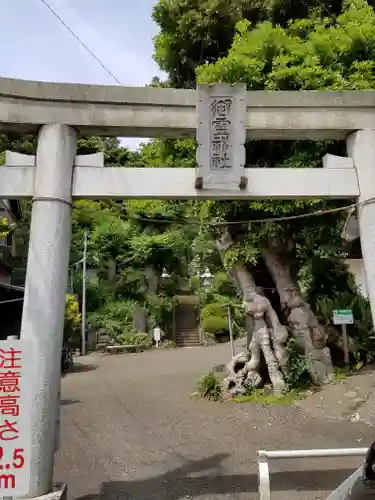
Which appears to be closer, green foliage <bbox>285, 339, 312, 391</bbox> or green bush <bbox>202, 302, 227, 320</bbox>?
green foliage <bbox>285, 339, 312, 391</bbox>

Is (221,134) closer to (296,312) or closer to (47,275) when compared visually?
(47,275)

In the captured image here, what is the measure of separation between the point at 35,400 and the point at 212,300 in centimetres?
2352

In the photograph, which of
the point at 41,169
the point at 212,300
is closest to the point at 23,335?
the point at 41,169

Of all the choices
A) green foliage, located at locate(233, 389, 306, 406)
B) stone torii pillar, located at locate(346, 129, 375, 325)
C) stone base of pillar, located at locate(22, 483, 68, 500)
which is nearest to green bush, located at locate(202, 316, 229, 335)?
green foliage, located at locate(233, 389, 306, 406)

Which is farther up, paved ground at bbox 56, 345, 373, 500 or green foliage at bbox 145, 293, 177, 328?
green foliage at bbox 145, 293, 177, 328

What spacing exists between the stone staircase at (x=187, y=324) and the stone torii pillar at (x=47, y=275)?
2326 cm

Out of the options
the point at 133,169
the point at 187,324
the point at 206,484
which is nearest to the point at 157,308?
the point at 187,324

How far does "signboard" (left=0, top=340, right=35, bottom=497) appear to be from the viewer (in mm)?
4324

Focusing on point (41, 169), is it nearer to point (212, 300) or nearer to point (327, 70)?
point (327, 70)

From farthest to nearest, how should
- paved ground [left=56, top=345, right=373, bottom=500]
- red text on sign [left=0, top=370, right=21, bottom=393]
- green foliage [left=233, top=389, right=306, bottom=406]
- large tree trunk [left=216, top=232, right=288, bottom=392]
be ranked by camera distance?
large tree trunk [left=216, top=232, right=288, bottom=392] < green foliage [left=233, top=389, right=306, bottom=406] < paved ground [left=56, top=345, right=373, bottom=500] < red text on sign [left=0, top=370, right=21, bottom=393]

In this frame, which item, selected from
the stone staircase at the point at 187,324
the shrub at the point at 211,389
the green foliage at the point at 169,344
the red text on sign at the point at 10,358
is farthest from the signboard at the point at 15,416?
the stone staircase at the point at 187,324

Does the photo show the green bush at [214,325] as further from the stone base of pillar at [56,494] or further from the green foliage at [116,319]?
the stone base of pillar at [56,494]

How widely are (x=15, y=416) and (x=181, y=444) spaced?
435 centimetres

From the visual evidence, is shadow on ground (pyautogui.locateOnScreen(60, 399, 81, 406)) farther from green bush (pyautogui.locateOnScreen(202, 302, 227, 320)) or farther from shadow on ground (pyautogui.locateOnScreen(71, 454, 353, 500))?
green bush (pyautogui.locateOnScreen(202, 302, 227, 320))
